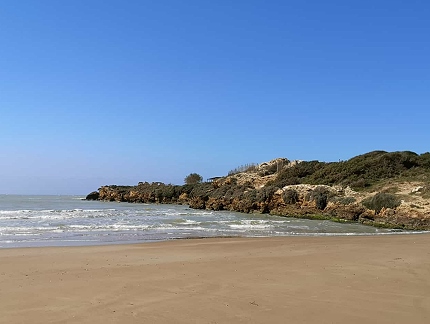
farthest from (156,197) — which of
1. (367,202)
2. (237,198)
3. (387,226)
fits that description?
(387,226)

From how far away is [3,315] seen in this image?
5.31 metres

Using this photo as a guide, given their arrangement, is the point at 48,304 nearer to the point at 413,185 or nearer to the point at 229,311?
the point at 229,311

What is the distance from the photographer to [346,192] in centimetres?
3178

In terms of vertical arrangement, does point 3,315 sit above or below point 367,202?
below

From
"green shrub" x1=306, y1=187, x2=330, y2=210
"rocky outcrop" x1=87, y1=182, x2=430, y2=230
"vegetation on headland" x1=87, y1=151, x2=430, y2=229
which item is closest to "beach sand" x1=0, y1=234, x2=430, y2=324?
"rocky outcrop" x1=87, y1=182, x2=430, y2=230

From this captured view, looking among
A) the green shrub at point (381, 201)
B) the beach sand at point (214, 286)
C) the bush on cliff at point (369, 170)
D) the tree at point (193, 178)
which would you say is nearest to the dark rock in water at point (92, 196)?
the tree at point (193, 178)

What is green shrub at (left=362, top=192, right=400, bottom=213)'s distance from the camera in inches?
1016

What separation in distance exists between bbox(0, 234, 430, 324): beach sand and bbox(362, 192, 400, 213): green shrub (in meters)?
15.6

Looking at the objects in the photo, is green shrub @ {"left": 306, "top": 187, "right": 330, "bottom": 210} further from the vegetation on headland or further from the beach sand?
the beach sand

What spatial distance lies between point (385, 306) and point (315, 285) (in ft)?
4.85

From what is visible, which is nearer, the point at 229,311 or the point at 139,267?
the point at 229,311

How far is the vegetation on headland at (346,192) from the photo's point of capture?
83.1ft

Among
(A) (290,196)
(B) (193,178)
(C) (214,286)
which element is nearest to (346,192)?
(A) (290,196)

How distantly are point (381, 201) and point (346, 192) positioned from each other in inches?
204
